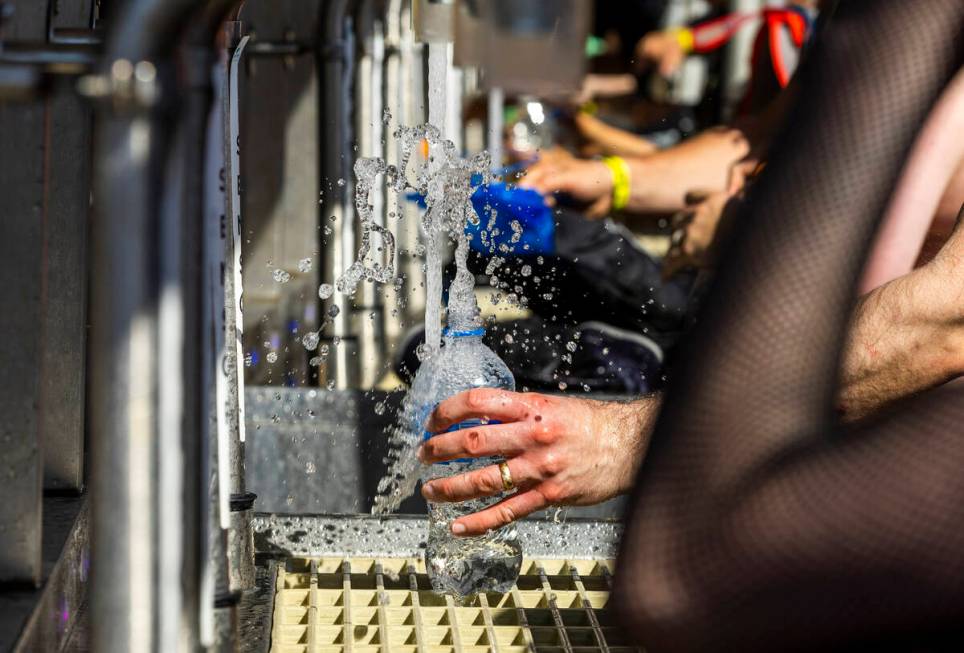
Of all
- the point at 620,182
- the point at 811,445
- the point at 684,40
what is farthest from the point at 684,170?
the point at 684,40

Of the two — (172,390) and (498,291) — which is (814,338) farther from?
(498,291)

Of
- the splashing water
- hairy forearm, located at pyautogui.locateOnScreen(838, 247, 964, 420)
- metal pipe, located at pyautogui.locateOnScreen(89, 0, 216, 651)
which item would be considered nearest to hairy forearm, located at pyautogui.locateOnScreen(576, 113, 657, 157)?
the splashing water

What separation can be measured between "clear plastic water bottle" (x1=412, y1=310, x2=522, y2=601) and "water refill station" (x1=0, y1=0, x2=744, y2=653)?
0.09 ft

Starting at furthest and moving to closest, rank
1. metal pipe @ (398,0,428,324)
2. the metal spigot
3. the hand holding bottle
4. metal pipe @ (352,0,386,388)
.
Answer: metal pipe @ (398,0,428,324)
metal pipe @ (352,0,386,388)
the hand holding bottle
the metal spigot

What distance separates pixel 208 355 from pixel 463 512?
1.18 meters

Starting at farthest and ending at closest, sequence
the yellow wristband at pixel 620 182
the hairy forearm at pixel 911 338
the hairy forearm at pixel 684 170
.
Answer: the yellow wristband at pixel 620 182 → the hairy forearm at pixel 684 170 → the hairy forearm at pixel 911 338

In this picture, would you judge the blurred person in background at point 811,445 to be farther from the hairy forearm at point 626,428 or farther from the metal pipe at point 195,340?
the hairy forearm at point 626,428

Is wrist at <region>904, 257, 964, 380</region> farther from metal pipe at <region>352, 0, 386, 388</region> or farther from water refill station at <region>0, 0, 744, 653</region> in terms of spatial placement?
metal pipe at <region>352, 0, 386, 388</region>

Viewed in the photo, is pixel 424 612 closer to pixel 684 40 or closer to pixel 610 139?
pixel 610 139

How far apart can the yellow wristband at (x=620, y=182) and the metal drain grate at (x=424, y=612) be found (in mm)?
1982

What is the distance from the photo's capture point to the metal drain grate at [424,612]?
50.8 inches

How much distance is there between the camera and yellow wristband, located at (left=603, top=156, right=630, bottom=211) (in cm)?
340

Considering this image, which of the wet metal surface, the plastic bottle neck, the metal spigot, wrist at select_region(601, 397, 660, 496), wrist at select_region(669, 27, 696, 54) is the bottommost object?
the wet metal surface

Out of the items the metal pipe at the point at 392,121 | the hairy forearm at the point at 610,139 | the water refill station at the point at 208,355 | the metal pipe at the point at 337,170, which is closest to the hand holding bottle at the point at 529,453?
the water refill station at the point at 208,355
